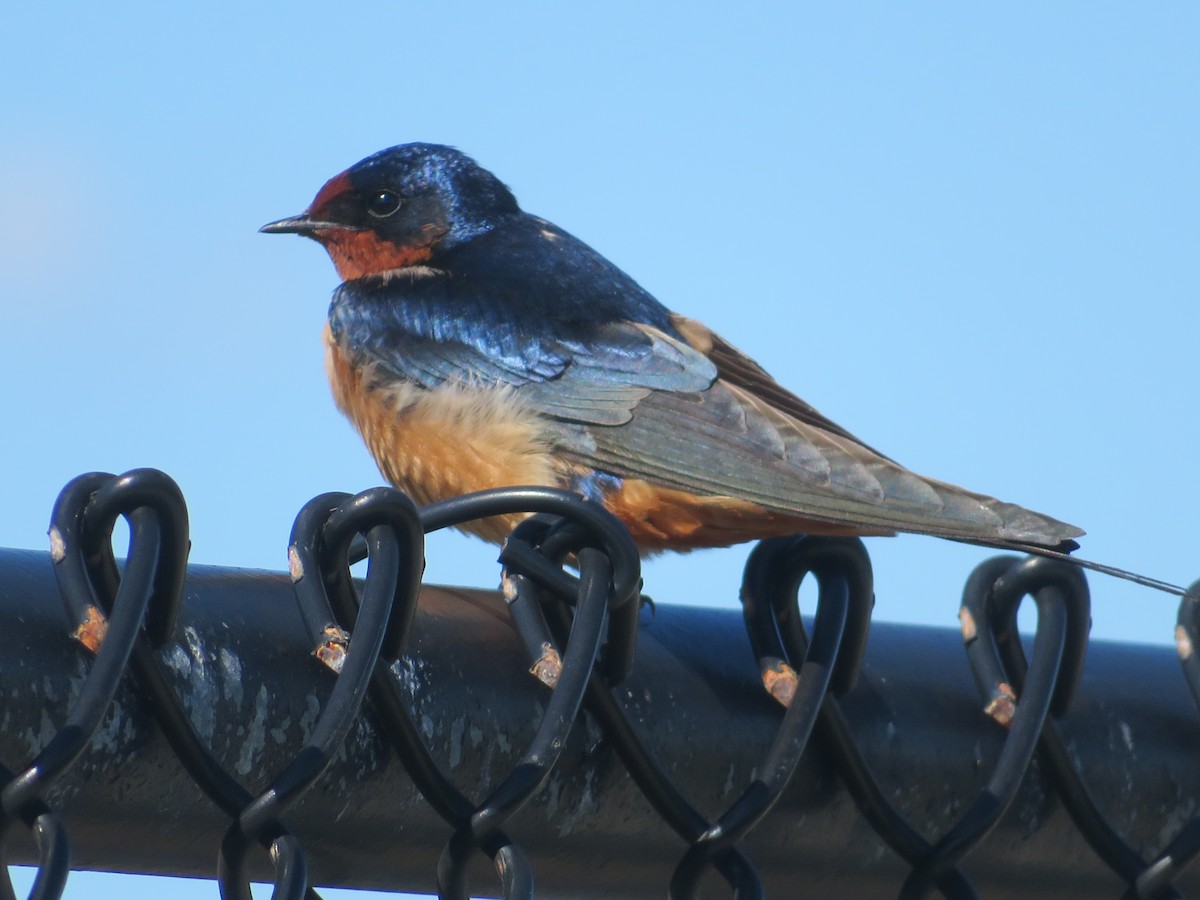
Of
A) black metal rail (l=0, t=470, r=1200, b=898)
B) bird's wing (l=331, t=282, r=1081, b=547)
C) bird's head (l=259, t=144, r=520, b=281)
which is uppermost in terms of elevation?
bird's head (l=259, t=144, r=520, b=281)

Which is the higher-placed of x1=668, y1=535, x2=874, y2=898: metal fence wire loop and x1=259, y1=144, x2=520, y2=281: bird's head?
x1=259, y1=144, x2=520, y2=281: bird's head

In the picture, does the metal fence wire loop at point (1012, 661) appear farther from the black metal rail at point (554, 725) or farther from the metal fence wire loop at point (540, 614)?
the metal fence wire loop at point (540, 614)

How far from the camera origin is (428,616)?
4.05ft

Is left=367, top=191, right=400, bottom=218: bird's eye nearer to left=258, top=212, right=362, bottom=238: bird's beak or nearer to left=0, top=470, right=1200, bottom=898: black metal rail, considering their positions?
left=258, top=212, right=362, bottom=238: bird's beak

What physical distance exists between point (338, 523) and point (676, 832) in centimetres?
35

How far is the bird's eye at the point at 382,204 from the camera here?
4328 millimetres

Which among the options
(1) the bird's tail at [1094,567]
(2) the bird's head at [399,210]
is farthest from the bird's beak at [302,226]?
(1) the bird's tail at [1094,567]

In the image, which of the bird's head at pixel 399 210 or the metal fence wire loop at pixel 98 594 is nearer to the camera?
the metal fence wire loop at pixel 98 594

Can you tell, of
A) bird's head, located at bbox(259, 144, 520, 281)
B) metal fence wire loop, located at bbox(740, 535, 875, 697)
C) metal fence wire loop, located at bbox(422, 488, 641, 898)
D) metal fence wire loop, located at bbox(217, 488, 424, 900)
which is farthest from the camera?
bird's head, located at bbox(259, 144, 520, 281)

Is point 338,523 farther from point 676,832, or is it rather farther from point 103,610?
point 676,832

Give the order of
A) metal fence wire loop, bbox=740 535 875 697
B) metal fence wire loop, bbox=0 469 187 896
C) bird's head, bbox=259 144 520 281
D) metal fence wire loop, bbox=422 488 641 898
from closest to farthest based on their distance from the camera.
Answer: metal fence wire loop, bbox=0 469 187 896, metal fence wire loop, bbox=422 488 641 898, metal fence wire loop, bbox=740 535 875 697, bird's head, bbox=259 144 520 281

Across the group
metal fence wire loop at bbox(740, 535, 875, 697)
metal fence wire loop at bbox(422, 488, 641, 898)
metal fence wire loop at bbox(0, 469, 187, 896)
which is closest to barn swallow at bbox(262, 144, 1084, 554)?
metal fence wire loop at bbox(740, 535, 875, 697)

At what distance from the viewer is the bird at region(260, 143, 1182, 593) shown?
2775 millimetres

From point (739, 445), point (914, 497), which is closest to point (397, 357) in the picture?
point (739, 445)
